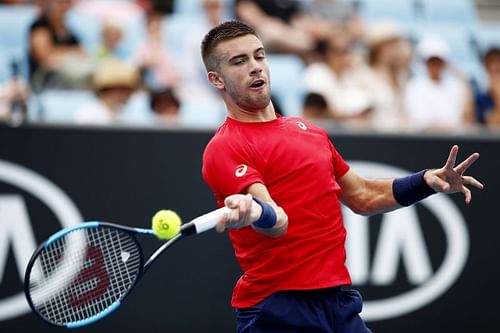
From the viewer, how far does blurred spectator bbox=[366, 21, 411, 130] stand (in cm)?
944

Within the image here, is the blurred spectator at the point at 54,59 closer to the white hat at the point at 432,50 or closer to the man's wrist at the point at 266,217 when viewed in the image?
the white hat at the point at 432,50

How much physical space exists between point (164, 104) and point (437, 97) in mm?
2757

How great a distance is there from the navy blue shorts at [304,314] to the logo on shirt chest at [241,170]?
61 centimetres

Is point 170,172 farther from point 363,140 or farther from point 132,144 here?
point 363,140

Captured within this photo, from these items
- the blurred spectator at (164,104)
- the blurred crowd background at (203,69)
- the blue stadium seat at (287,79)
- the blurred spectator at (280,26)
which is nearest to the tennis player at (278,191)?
the blurred crowd background at (203,69)

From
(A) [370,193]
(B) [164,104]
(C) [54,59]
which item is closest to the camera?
(A) [370,193]

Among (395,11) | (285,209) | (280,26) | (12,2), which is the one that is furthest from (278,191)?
(395,11)

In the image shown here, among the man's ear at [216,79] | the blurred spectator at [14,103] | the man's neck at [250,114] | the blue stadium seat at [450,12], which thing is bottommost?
the man's neck at [250,114]

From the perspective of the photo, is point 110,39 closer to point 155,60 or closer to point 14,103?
point 155,60

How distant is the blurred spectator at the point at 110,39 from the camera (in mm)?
9461

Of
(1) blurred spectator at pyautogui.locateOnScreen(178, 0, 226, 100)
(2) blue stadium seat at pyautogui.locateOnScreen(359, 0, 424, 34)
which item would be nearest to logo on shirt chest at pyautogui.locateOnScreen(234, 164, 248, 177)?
(1) blurred spectator at pyautogui.locateOnScreen(178, 0, 226, 100)

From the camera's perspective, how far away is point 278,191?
4473mm

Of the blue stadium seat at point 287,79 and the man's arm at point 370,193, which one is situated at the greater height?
the blue stadium seat at point 287,79

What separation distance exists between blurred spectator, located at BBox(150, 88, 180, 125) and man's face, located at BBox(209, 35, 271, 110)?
3914 millimetres
